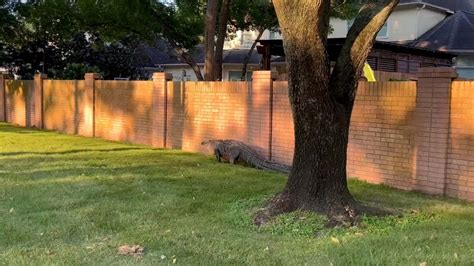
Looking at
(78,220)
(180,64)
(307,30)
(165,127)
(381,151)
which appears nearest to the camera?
(307,30)

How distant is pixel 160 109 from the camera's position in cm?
1457

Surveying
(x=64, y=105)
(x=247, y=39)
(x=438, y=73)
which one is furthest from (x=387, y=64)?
(x=247, y=39)

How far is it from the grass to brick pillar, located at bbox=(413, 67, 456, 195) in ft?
1.19

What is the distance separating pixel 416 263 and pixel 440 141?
387 centimetres

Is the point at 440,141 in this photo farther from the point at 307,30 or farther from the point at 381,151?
the point at 307,30

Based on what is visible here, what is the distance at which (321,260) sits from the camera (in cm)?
510

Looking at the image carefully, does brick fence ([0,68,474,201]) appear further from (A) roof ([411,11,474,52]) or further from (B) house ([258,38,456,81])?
(A) roof ([411,11,474,52])

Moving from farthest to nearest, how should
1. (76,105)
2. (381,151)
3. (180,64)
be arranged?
(180,64)
(76,105)
(381,151)

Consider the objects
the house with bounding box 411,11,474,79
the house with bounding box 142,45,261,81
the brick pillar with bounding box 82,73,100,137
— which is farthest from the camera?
the house with bounding box 142,45,261,81

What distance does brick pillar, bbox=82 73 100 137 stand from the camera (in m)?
17.3

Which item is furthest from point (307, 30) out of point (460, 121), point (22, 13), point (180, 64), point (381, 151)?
point (180, 64)

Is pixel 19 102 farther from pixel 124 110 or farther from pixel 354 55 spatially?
pixel 354 55

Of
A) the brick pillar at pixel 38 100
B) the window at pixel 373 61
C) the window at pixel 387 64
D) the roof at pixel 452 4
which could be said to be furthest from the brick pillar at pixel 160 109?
the roof at pixel 452 4

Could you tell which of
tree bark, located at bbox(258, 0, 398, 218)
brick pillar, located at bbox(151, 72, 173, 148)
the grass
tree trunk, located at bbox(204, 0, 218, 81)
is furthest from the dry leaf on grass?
tree trunk, located at bbox(204, 0, 218, 81)
